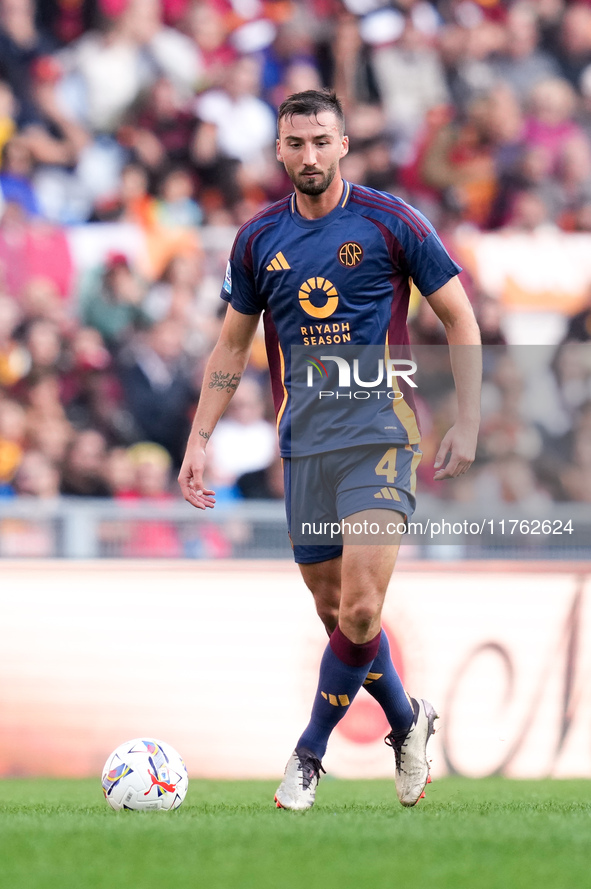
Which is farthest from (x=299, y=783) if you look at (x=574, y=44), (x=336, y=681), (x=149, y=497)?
(x=574, y=44)

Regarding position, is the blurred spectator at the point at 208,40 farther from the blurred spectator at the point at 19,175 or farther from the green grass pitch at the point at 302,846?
the green grass pitch at the point at 302,846

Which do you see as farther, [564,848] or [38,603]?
[38,603]

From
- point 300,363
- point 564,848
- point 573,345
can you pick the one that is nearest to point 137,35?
point 573,345

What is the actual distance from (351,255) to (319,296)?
7.6 inches

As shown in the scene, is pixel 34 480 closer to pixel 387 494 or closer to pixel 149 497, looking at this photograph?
pixel 149 497

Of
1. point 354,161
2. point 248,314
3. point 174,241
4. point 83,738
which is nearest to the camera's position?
point 248,314

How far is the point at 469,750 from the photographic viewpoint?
7500 mm

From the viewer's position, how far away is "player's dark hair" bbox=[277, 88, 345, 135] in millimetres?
4703

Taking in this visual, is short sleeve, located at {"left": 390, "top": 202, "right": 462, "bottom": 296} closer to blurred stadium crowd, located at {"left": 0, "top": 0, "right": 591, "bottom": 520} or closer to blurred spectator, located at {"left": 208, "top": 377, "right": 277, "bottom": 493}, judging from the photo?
blurred stadium crowd, located at {"left": 0, "top": 0, "right": 591, "bottom": 520}

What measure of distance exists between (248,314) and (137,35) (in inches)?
294

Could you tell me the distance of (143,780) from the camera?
4.78 meters

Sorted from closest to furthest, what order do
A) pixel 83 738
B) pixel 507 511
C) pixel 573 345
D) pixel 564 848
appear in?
pixel 564 848 → pixel 83 738 → pixel 507 511 → pixel 573 345

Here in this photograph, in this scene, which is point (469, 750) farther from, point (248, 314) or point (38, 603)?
point (248, 314)

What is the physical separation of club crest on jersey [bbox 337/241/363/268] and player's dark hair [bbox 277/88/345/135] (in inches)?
17.5
